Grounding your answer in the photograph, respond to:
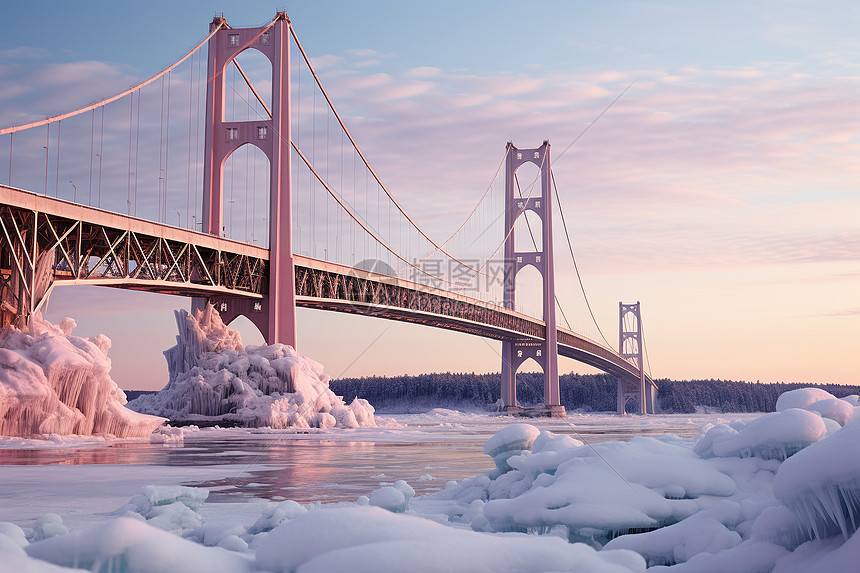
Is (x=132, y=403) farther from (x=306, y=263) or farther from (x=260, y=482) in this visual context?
(x=260, y=482)

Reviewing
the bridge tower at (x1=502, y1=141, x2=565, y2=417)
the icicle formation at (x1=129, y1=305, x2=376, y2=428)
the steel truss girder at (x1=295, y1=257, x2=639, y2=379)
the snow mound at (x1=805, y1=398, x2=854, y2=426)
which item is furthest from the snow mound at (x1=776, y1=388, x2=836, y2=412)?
the bridge tower at (x1=502, y1=141, x2=565, y2=417)

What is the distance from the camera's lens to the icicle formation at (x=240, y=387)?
25984 millimetres

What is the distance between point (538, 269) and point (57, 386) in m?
42.8

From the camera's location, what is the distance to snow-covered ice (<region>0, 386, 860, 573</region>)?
275cm

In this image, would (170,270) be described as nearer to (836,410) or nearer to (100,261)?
(100,261)

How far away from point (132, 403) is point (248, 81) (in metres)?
16.2

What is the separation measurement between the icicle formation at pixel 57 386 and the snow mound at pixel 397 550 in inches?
584

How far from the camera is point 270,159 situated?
104 feet

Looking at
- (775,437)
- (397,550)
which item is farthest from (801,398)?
(397,550)

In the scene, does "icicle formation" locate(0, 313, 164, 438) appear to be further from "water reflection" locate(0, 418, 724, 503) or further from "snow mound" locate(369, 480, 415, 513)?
"snow mound" locate(369, 480, 415, 513)

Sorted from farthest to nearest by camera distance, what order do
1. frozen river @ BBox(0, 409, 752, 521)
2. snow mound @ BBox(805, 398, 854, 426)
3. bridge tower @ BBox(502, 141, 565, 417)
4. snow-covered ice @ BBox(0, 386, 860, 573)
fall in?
bridge tower @ BBox(502, 141, 565, 417), frozen river @ BBox(0, 409, 752, 521), snow mound @ BBox(805, 398, 854, 426), snow-covered ice @ BBox(0, 386, 860, 573)

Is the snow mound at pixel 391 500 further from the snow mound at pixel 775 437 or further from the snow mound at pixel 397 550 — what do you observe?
the snow mound at pixel 775 437

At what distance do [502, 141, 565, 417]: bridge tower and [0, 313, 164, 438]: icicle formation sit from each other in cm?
3614

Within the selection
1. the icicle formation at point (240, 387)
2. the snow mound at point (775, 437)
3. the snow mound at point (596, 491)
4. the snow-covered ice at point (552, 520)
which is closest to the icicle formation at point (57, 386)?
the icicle formation at point (240, 387)
